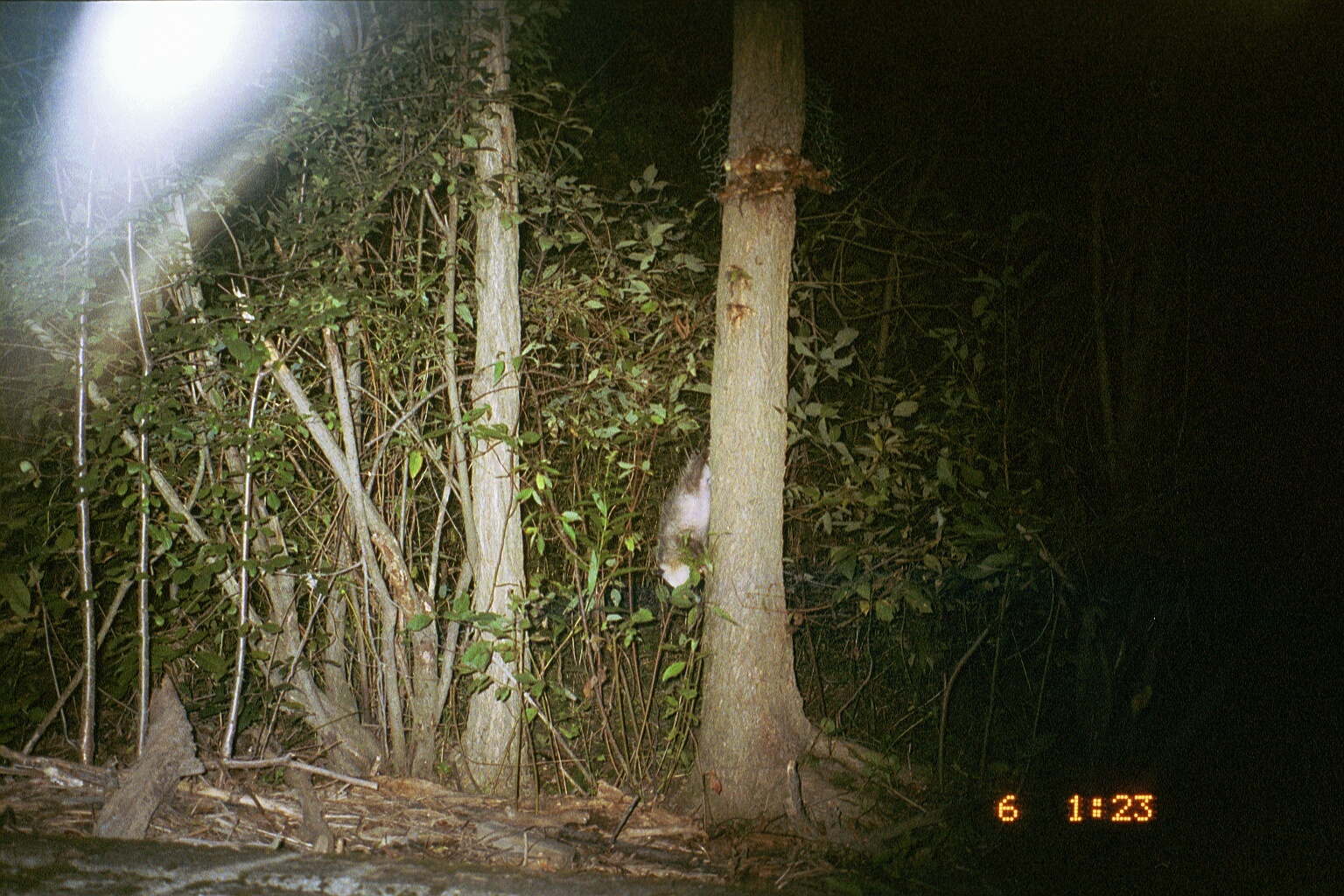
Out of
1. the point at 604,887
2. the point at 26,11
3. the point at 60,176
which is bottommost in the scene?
the point at 604,887

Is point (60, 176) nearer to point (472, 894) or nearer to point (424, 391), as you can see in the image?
point (424, 391)

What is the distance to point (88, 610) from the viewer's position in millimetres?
2820

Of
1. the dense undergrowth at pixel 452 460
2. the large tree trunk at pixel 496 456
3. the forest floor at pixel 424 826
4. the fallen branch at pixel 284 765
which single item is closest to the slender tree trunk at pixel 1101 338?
the dense undergrowth at pixel 452 460

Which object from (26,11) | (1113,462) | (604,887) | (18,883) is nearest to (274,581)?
(18,883)

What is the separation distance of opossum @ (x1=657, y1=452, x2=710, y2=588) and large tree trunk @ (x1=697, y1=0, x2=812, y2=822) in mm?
373

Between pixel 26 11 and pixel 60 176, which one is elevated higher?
pixel 26 11

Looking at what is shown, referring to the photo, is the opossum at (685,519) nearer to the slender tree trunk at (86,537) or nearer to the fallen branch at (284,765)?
the fallen branch at (284,765)

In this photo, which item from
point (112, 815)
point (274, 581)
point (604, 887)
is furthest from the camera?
point (274, 581)

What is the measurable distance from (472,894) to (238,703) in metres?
1.48

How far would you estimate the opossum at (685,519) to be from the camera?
336 cm

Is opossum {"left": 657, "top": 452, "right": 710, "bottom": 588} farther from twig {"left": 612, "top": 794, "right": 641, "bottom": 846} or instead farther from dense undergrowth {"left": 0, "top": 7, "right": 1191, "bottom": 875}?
twig {"left": 612, "top": 794, "right": 641, "bottom": 846}
